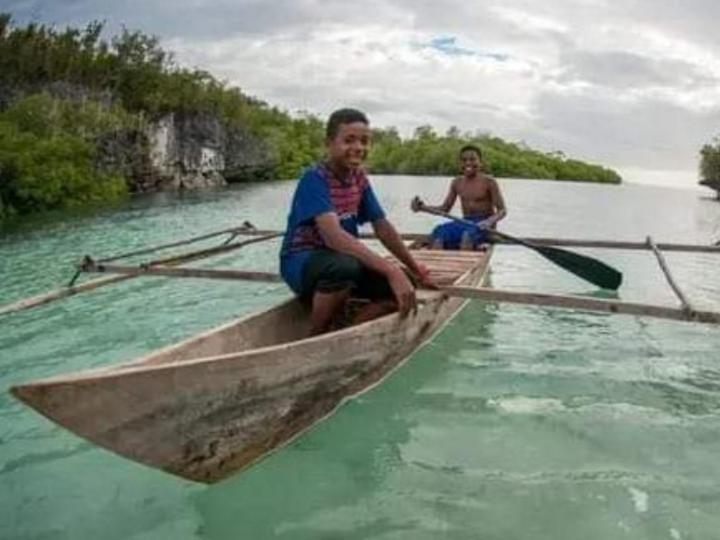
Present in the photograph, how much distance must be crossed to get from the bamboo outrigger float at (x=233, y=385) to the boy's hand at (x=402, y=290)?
3.9 inches

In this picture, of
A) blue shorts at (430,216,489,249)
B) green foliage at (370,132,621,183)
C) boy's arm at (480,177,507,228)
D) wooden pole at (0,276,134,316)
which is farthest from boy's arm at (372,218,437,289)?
green foliage at (370,132,621,183)

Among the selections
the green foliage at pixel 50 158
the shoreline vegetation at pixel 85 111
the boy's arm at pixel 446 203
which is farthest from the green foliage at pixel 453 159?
the boy's arm at pixel 446 203

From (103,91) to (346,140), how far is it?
42.5 meters

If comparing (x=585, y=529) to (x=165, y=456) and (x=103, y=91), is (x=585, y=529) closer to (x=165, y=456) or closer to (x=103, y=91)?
(x=165, y=456)

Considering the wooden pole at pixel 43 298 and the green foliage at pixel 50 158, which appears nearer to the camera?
the wooden pole at pixel 43 298

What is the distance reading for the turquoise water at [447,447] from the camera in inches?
139

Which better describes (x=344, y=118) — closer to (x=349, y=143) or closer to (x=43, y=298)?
(x=349, y=143)

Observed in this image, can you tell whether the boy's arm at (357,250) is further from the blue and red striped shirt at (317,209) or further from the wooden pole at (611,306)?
the wooden pole at (611,306)

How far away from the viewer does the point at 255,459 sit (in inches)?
146

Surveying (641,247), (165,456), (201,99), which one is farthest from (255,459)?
(201,99)

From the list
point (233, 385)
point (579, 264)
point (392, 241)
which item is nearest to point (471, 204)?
point (579, 264)

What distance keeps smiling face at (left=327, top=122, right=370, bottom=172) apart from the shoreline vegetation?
1963 cm

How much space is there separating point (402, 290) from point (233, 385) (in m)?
1.46

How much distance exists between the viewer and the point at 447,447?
4.45m
